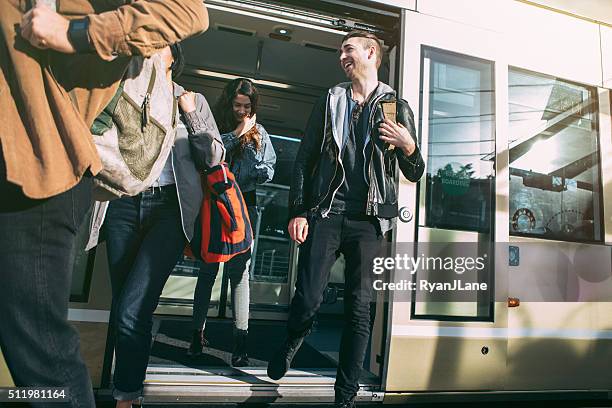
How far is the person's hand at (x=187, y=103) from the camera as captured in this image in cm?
166

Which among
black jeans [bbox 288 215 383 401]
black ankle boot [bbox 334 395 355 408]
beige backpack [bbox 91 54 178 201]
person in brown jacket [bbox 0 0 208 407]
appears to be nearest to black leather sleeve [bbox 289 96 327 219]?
black jeans [bbox 288 215 383 401]

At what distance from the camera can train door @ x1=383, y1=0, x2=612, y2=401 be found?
6.91 ft

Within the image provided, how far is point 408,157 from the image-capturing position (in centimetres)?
186

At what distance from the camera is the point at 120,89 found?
3.81ft

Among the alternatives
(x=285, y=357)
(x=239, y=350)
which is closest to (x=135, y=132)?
(x=285, y=357)

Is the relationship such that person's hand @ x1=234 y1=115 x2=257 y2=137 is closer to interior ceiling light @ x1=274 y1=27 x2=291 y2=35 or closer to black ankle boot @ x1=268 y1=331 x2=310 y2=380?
interior ceiling light @ x1=274 y1=27 x2=291 y2=35

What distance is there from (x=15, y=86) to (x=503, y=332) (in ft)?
8.06

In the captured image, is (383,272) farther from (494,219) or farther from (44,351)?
(44,351)

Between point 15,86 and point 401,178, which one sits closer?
point 15,86

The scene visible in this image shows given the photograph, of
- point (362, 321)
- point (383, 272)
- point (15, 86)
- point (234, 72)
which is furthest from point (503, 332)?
point (234, 72)

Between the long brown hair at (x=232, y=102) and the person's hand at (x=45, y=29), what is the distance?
1622mm

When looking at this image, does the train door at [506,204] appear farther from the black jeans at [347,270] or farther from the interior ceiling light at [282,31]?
the interior ceiling light at [282,31]

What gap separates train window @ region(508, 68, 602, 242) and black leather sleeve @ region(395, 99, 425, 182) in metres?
0.82

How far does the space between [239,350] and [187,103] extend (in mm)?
1499
